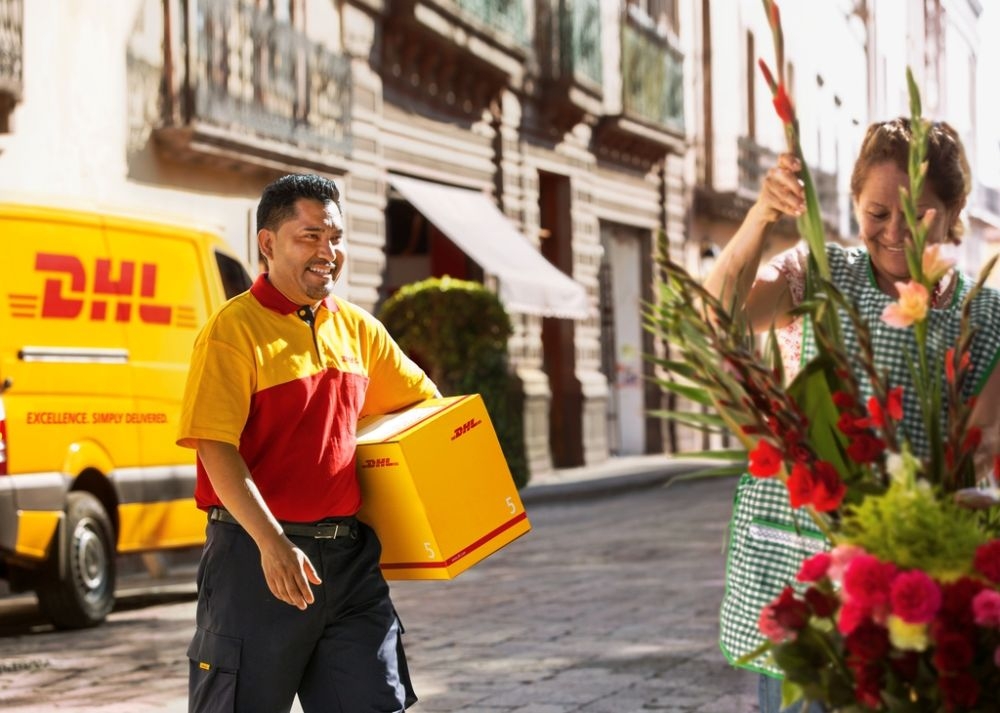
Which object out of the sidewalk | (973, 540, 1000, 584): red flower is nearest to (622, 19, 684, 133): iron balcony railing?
the sidewalk

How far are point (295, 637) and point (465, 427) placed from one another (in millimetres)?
585

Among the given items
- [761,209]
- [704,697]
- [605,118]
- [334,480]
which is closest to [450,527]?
[334,480]

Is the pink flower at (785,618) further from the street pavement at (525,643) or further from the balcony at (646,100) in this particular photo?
the balcony at (646,100)

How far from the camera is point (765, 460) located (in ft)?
7.42

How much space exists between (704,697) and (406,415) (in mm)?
3177

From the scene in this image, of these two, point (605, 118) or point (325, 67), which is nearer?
point (325, 67)

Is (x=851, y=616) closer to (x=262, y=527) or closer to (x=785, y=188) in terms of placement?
(x=785, y=188)

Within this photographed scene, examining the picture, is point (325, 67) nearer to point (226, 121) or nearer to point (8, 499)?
point (226, 121)

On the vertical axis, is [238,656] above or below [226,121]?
below

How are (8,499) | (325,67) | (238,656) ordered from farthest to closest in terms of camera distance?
(325,67) → (8,499) → (238,656)

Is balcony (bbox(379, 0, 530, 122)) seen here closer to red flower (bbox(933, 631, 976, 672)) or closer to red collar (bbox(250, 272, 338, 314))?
red collar (bbox(250, 272, 338, 314))

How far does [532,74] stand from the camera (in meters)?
25.2

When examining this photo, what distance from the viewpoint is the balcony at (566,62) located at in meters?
25.4

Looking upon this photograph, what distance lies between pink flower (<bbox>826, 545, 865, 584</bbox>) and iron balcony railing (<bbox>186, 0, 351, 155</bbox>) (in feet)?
49.0
